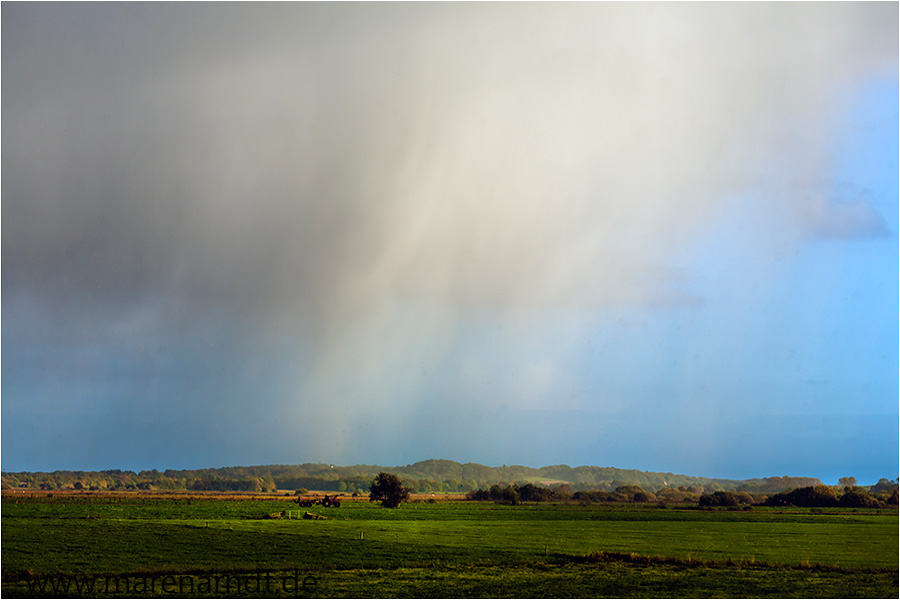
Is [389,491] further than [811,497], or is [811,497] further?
[811,497]

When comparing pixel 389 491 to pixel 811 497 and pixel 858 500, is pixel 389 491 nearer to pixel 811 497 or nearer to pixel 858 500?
pixel 811 497

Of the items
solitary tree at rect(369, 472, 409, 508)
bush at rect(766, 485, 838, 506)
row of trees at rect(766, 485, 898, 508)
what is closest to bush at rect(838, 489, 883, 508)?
row of trees at rect(766, 485, 898, 508)

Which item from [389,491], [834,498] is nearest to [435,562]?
[389,491]

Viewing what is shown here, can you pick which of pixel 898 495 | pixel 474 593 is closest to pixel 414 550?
pixel 474 593

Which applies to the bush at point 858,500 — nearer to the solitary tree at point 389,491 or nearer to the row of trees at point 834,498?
the row of trees at point 834,498

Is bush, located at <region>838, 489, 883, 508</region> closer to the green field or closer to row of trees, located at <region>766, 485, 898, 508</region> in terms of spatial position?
row of trees, located at <region>766, 485, 898, 508</region>

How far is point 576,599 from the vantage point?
3962cm

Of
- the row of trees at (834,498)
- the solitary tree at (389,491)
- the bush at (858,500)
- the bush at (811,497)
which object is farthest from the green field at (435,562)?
the bush at (811,497)

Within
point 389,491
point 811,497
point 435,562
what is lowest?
point 811,497

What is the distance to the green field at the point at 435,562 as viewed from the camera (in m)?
41.9

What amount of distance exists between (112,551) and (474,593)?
29.8 metres

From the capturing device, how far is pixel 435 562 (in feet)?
172

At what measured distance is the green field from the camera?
4194cm

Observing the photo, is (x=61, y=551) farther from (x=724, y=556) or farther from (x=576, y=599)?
(x=724, y=556)
